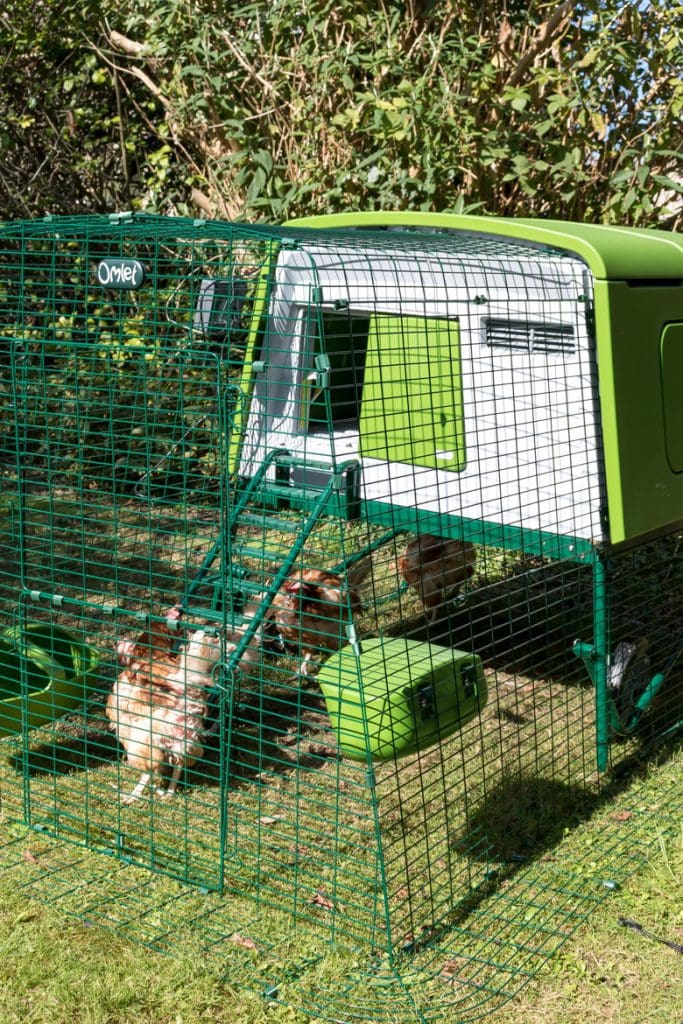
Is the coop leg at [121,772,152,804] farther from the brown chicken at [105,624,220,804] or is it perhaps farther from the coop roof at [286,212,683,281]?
the coop roof at [286,212,683,281]

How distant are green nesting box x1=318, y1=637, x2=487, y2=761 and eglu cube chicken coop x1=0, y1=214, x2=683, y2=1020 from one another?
0.04 ft

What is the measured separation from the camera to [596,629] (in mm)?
4109

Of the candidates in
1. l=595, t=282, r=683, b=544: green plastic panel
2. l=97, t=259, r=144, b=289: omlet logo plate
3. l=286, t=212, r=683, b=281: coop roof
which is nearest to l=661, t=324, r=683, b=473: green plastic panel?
l=595, t=282, r=683, b=544: green plastic panel

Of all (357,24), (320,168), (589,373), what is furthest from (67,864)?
(357,24)

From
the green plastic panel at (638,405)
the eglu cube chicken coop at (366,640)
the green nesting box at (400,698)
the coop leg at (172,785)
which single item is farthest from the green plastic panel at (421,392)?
the coop leg at (172,785)

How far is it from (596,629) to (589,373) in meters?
0.96

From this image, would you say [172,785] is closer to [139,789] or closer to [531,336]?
[139,789]

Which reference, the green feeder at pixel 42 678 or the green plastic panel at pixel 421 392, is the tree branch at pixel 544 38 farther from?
the green feeder at pixel 42 678

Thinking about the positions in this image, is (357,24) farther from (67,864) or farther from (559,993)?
(559,993)

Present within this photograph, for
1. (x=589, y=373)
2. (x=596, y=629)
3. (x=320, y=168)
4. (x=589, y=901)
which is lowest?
(x=589, y=901)

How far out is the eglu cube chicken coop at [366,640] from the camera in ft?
10.4

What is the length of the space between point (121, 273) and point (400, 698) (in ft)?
4.93

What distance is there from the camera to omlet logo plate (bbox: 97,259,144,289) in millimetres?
3227

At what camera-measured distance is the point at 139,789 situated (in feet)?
12.8
